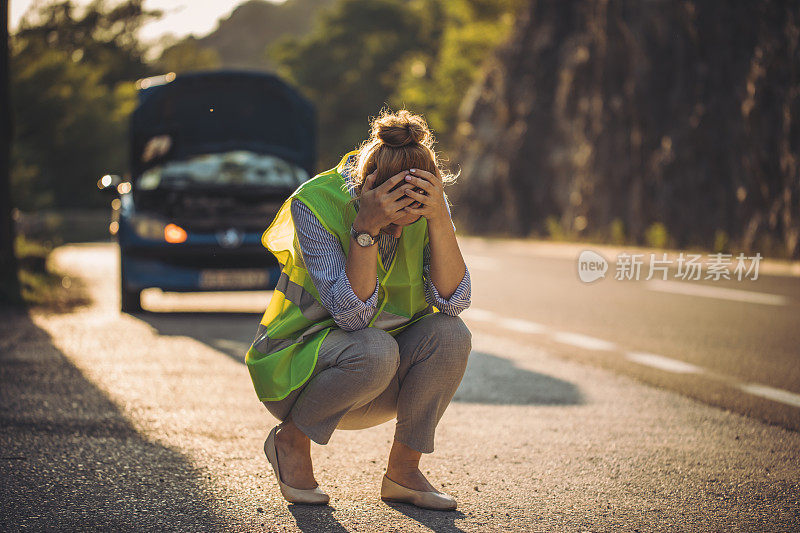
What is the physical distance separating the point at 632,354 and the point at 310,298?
4.93 metres

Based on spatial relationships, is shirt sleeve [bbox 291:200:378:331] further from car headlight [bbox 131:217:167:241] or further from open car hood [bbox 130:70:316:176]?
open car hood [bbox 130:70:316:176]

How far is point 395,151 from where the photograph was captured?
11.9 feet

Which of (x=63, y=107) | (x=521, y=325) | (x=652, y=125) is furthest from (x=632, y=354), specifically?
(x=63, y=107)

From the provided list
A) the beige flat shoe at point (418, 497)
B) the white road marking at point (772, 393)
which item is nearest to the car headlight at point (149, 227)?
the white road marking at point (772, 393)

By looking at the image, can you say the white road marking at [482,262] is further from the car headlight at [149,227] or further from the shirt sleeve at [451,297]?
the shirt sleeve at [451,297]

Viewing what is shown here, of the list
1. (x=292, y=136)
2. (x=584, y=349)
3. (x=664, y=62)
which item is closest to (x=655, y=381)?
(x=584, y=349)

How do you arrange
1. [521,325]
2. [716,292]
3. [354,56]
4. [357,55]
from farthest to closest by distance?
[357,55], [354,56], [716,292], [521,325]

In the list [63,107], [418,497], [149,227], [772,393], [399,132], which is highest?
[63,107]

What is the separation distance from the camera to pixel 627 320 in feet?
35.0

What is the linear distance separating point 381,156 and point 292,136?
960cm

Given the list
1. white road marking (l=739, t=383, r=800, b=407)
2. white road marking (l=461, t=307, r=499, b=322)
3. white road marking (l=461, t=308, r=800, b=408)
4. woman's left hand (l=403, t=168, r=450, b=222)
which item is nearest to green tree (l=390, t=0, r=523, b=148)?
white road marking (l=461, t=307, r=499, b=322)

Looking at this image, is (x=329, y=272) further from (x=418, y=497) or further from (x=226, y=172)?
(x=226, y=172)

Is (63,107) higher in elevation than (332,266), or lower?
higher

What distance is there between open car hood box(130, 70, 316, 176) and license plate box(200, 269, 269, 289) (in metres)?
1.77
